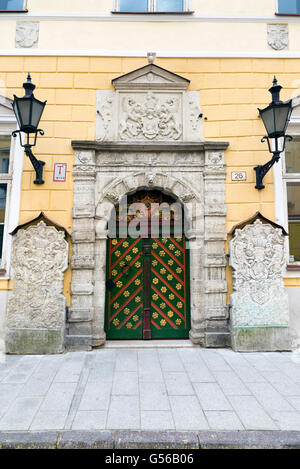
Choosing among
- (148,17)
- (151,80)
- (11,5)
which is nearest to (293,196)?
(151,80)

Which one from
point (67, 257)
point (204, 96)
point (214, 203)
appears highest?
point (204, 96)

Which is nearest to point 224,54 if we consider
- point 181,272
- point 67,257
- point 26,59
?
point 26,59

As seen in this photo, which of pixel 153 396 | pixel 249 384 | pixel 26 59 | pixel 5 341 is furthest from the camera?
pixel 26 59

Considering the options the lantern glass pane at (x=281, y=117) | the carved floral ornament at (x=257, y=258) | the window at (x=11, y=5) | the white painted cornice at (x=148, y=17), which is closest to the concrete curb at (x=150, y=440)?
the carved floral ornament at (x=257, y=258)

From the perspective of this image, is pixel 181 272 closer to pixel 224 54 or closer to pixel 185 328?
pixel 185 328

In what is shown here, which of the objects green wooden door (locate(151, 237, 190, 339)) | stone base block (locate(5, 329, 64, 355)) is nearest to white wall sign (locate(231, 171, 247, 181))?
green wooden door (locate(151, 237, 190, 339))

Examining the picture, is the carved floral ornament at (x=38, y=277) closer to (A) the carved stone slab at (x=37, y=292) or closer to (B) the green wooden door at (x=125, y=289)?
(A) the carved stone slab at (x=37, y=292)

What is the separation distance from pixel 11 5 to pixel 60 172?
3369mm

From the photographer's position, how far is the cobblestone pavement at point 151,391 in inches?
102

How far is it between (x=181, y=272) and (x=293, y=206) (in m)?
2.30

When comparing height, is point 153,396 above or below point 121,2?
below

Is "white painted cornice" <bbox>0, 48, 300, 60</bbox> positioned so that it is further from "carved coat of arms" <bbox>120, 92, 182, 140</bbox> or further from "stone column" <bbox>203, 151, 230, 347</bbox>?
"stone column" <bbox>203, 151, 230, 347</bbox>

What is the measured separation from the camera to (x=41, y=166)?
471cm

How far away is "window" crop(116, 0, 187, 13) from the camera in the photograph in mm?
5270
